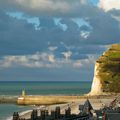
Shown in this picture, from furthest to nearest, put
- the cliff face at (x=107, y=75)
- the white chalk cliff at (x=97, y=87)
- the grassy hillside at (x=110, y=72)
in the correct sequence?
the grassy hillside at (x=110, y=72) → the cliff face at (x=107, y=75) → the white chalk cliff at (x=97, y=87)

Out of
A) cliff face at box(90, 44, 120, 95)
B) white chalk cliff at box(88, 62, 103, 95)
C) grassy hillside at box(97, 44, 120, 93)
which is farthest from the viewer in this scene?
grassy hillside at box(97, 44, 120, 93)

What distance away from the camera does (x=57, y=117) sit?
60.5m

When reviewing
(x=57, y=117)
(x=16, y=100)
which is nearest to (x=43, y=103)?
(x=16, y=100)

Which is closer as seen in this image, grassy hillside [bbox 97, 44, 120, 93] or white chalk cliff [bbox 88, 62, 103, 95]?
A: white chalk cliff [bbox 88, 62, 103, 95]

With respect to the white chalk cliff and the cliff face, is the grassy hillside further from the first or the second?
the white chalk cliff

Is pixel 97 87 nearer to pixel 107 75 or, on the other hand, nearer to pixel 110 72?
pixel 107 75

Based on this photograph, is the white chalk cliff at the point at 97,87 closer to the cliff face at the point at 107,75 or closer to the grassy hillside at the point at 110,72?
the cliff face at the point at 107,75

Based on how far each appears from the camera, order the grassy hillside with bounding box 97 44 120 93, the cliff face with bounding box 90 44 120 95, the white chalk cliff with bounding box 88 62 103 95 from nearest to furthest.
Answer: the white chalk cliff with bounding box 88 62 103 95
the cliff face with bounding box 90 44 120 95
the grassy hillside with bounding box 97 44 120 93

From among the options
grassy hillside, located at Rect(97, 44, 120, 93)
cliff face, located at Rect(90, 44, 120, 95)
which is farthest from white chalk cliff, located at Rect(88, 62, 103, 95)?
grassy hillside, located at Rect(97, 44, 120, 93)

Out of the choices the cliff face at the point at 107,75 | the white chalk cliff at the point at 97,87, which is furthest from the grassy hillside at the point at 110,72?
the white chalk cliff at the point at 97,87

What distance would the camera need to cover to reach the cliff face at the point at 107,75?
519 ft

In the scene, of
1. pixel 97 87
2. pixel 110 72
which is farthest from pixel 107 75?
pixel 97 87

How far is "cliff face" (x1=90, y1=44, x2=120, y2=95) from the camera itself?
158250mm

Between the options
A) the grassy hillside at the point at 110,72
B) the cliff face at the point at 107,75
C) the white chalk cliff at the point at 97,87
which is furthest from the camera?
the grassy hillside at the point at 110,72
